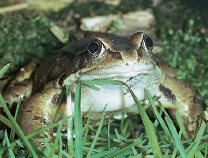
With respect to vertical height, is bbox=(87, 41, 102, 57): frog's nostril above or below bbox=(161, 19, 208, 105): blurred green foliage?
above

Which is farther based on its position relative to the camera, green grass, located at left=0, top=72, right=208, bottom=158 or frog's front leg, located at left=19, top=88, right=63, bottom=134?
frog's front leg, located at left=19, top=88, right=63, bottom=134

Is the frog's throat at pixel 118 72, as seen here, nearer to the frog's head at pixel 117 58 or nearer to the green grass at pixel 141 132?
the frog's head at pixel 117 58

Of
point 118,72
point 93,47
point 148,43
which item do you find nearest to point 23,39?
point 93,47

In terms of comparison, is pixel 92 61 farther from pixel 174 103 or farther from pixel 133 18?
pixel 133 18

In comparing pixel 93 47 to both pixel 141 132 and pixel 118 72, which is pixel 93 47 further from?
pixel 141 132

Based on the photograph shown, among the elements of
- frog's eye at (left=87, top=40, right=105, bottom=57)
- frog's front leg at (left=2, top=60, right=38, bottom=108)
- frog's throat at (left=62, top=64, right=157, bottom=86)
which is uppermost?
frog's eye at (left=87, top=40, right=105, bottom=57)

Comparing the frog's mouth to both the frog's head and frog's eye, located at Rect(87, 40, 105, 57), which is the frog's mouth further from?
frog's eye, located at Rect(87, 40, 105, 57)

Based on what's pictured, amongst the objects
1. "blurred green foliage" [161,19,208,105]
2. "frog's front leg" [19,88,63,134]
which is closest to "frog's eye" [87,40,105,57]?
"frog's front leg" [19,88,63,134]

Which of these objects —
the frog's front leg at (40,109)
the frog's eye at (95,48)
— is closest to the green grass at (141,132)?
the frog's front leg at (40,109)
